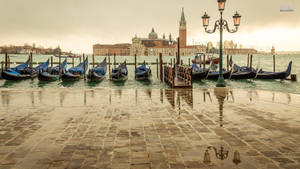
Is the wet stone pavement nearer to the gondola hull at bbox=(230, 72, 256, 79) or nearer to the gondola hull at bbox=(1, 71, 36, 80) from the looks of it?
the gondola hull at bbox=(230, 72, 256, 79)

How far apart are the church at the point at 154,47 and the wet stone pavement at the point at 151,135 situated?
417 feet

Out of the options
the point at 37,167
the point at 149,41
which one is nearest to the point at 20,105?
the point at 37,167

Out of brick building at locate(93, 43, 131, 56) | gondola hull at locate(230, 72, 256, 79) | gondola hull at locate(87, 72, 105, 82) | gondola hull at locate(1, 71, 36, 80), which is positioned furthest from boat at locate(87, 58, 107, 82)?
brick building at locate(93, 43, 131, 56)

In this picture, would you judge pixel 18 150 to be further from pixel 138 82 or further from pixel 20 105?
pixel 138 82

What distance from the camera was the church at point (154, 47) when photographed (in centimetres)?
13662

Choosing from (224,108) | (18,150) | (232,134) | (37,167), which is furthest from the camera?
(224,108)

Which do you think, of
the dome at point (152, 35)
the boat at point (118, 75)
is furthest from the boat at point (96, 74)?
the dome at point (152, 35)

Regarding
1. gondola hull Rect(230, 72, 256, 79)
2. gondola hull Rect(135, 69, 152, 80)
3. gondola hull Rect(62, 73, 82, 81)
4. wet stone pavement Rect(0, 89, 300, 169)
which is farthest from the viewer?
gondola hull Rect(135, 69, 152, 80)

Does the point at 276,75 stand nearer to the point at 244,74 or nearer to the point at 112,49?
the point at 244,74

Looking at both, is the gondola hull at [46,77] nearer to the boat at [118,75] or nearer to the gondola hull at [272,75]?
the boat at [118,75]

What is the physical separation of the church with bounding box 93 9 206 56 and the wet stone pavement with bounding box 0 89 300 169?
127 metres

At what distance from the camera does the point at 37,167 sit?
3.38 meters

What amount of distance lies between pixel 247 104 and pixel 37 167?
6344 mm

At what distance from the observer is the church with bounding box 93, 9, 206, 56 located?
448 ft
